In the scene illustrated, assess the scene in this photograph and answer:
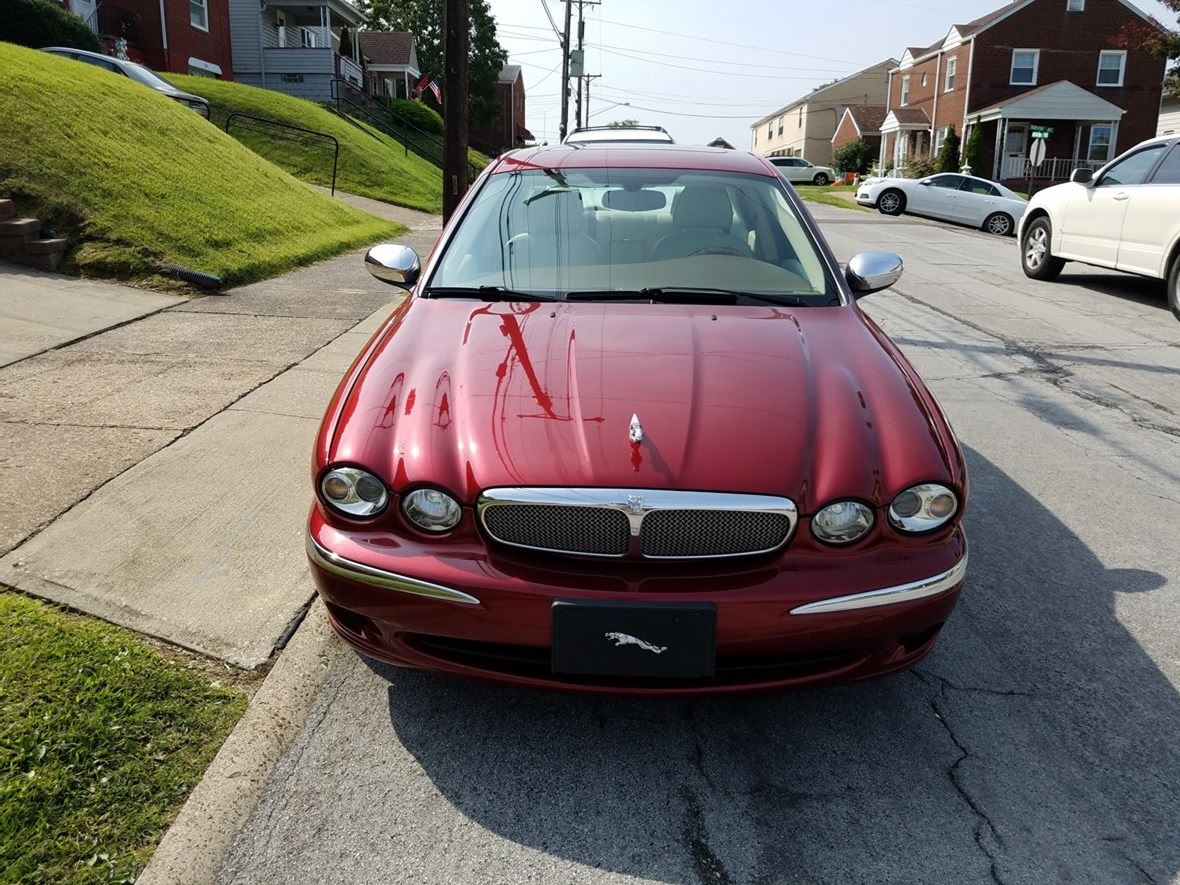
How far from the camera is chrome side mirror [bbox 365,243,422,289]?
4230 millimetres

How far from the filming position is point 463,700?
312 cm

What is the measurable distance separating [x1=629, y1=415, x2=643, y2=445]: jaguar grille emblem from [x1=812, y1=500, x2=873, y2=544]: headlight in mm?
514

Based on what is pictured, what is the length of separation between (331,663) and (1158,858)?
240cm

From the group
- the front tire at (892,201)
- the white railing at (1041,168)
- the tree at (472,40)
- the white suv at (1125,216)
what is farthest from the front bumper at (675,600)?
the tree at (472,40)

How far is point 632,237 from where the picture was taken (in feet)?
13.7

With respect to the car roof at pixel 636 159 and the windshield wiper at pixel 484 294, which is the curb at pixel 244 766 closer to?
the windshield wiper at pixel 484 294

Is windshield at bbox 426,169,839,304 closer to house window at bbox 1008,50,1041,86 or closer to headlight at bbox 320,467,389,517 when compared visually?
headlight at bbox 320,467,389,517

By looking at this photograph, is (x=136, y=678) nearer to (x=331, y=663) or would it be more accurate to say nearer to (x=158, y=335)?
(x=331, y=663)

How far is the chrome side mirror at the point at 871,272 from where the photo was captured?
4172mm

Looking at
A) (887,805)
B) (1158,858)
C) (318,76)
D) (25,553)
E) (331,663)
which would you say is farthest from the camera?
(318,76)

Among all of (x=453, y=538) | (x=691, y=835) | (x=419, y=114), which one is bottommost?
(x=691, y=835)

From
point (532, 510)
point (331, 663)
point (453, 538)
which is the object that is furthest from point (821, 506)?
point (331, 663)

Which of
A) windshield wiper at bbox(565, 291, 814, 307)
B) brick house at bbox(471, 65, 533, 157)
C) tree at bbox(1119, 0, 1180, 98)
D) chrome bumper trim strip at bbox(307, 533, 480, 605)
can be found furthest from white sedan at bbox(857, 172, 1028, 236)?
brick house at bbox(471, 65, 533, 157)

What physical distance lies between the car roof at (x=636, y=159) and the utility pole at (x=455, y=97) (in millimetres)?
5164
